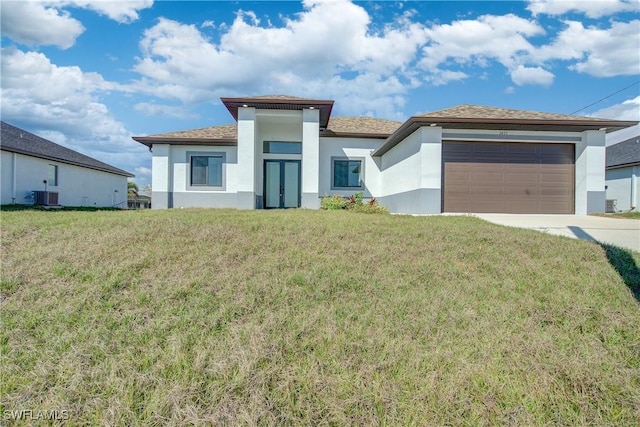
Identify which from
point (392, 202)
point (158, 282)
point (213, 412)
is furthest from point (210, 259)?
point (392, 202)

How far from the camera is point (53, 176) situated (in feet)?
63.6

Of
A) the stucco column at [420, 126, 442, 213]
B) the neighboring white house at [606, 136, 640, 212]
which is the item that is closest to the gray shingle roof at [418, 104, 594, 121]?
the stucco column at [420, 126, 442, 213]

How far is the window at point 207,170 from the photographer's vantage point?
15.9 metres

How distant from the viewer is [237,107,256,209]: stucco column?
1362 cm

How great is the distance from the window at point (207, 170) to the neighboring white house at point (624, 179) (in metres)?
20.8

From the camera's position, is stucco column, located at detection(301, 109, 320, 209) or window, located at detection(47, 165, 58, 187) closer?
stucco column, located at detection(301, 109, 320, 209)

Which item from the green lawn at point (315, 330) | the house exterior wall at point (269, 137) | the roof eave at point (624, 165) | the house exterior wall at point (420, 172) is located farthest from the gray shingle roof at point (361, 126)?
the roof eave at point (624, 165)

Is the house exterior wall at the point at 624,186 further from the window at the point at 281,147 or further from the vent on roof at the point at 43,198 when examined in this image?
the vent on roof at the point at 43,198

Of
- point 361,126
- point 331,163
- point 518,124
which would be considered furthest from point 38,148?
point 518,124

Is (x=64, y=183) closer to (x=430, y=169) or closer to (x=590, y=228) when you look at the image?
(x=430, y=169)

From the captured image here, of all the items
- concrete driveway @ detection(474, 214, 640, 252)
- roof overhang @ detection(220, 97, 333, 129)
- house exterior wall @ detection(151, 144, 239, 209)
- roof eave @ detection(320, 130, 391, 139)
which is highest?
roof overhang @ detection(220, 97, 333, 129)

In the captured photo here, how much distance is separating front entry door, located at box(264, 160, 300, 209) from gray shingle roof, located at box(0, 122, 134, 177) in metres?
12.2

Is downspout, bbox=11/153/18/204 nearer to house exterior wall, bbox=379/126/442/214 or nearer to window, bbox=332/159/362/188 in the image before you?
window, bbox=332/159/362/188

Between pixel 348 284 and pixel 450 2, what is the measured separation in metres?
11.9
